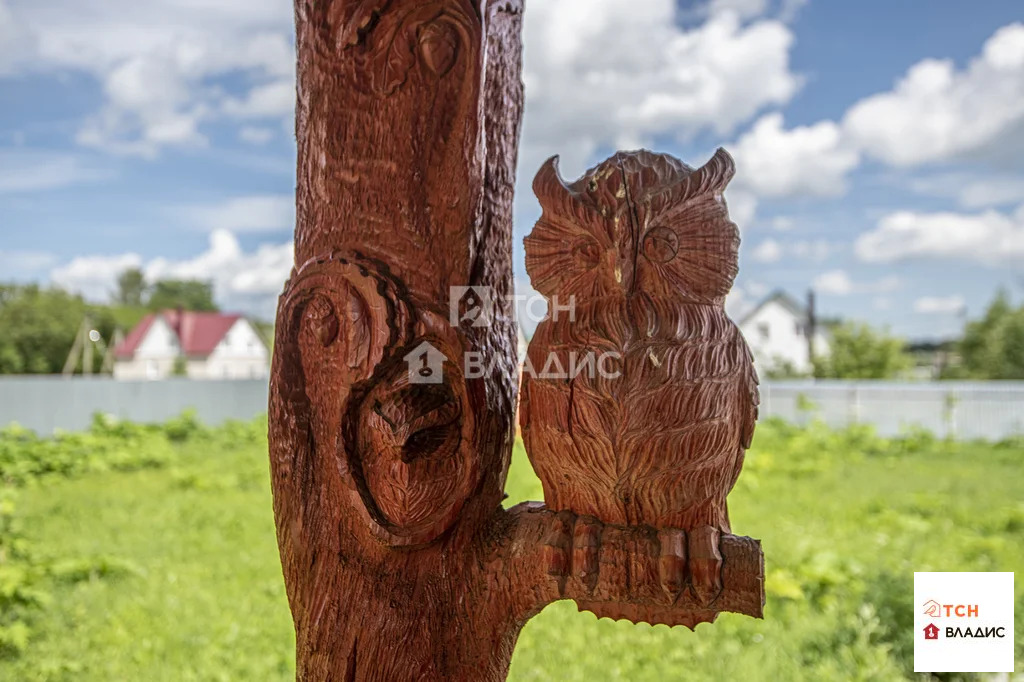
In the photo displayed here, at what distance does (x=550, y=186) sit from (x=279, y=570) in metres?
2.66

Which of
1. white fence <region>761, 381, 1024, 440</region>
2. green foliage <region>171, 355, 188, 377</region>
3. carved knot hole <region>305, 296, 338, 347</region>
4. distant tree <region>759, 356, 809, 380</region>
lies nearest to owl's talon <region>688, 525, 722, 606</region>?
carved knot hole <region>305, 296, 338, 347</region>

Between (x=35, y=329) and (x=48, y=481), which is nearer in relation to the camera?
(x=48, y=481)

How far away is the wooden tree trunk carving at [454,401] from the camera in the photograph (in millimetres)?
572

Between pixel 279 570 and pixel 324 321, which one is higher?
pixel 324 321

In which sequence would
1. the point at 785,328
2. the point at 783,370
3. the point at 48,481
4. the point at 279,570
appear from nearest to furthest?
the point at 279,570 < the point at 48,481 < the point at 783,370 < the point at 785,328

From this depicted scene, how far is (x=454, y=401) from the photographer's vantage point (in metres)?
0.58

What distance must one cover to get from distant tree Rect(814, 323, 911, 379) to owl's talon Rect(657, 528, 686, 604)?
15.2m

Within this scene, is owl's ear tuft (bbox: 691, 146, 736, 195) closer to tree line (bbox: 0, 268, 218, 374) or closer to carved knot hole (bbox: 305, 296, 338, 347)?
carved knot hole (bbox: 305, 296, 338, 347)

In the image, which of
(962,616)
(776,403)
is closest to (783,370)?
(776,403)

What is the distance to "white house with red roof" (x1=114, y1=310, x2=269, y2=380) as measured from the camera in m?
14.0

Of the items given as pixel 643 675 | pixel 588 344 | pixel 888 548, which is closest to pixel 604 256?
pixel 588 344

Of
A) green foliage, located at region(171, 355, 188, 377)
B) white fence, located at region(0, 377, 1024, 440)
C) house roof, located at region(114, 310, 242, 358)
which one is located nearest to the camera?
white fence, located at region(0, 377, 1024, 440)

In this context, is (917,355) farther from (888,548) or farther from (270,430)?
(270,430)

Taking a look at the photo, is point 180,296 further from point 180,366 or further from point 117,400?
point 117,400
